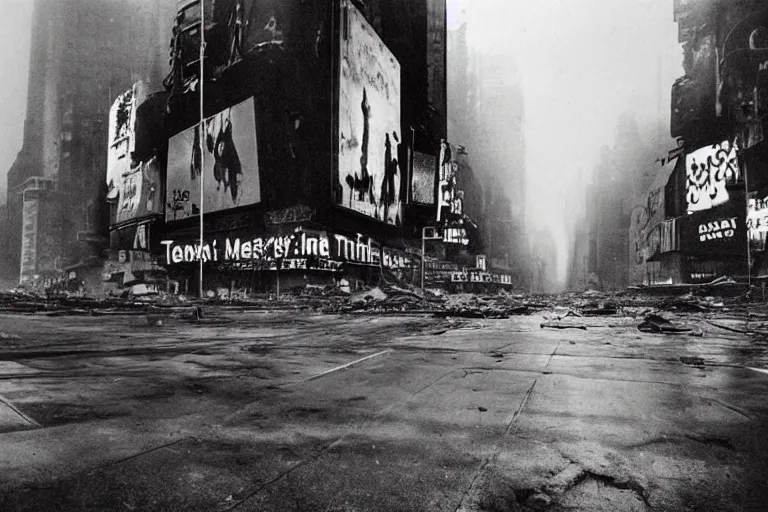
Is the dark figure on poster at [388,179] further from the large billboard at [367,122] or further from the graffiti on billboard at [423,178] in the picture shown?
the graffiti on billboard at [423,178]

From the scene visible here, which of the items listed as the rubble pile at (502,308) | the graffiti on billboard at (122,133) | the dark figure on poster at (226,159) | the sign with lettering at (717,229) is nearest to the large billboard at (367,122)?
the dark figure on poster at (226,159)

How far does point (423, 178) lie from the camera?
2031 inches

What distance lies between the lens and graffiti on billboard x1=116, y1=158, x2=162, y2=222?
40719 mm

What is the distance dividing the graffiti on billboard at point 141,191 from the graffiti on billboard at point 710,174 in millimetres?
47969

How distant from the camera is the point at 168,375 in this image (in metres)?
3.96

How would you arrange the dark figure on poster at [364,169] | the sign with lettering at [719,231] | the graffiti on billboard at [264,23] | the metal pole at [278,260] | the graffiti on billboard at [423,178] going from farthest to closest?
the graffiti on billboard at [423,178] < the sign with lettering at [719,231] < the dark figure on poster at [364,169] < the graffiti on billboard at [264,23] < the metal pole at [278,260]

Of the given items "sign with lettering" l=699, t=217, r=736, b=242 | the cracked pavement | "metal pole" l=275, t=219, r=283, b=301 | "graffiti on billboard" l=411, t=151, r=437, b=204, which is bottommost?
the cracked pavement

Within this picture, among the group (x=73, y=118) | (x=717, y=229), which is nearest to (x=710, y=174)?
(x=717, y=229)

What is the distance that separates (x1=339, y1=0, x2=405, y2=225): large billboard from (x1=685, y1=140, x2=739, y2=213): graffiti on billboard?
27.7 metres

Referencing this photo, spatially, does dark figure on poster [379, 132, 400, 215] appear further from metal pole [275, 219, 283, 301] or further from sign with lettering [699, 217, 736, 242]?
sign with lettering [699, 217, 736, 242]

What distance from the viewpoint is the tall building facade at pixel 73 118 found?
133ft

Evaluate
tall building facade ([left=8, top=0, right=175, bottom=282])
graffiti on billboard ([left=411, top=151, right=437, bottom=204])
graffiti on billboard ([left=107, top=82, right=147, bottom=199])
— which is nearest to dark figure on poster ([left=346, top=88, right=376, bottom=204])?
graffiti on billboard ([left=411, top=151, right=437, bottom=204])

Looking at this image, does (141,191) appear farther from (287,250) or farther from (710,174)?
(710,174)

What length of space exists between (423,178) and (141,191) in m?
27.7
